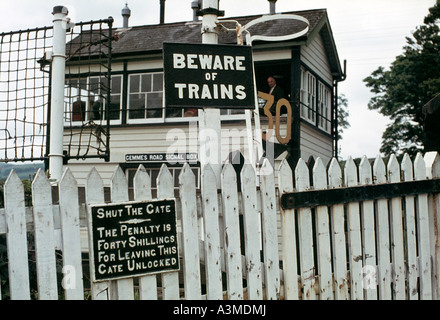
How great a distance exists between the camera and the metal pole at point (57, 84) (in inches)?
195

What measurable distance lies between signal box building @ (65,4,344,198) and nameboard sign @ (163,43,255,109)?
7419mm

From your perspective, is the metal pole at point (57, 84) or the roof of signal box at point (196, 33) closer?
the metal pole at point (57, 84)

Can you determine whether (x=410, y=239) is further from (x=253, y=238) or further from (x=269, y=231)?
(x=253, y=238)

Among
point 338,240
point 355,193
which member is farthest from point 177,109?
point 338,240

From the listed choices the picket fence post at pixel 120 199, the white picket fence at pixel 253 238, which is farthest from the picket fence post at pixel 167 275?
the picket fence post at pixel 120 199

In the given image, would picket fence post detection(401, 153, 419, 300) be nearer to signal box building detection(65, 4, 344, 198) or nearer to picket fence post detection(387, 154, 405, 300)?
picket fence post detection(387, 154, 405, 300)

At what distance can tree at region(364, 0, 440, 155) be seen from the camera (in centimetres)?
2428

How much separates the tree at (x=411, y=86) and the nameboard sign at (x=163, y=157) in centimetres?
1562

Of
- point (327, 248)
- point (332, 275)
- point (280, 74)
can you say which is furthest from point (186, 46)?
point (280, 74)

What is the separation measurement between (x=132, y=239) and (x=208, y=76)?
128 centimetres

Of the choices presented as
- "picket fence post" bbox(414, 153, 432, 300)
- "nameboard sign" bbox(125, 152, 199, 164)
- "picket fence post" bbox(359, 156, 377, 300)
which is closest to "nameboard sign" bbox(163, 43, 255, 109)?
"picket fence post" bbox(359, 156, 377, 300)

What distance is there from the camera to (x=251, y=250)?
3.25 meters

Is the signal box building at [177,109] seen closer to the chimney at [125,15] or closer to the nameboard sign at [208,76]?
the chimney at [125,15]
